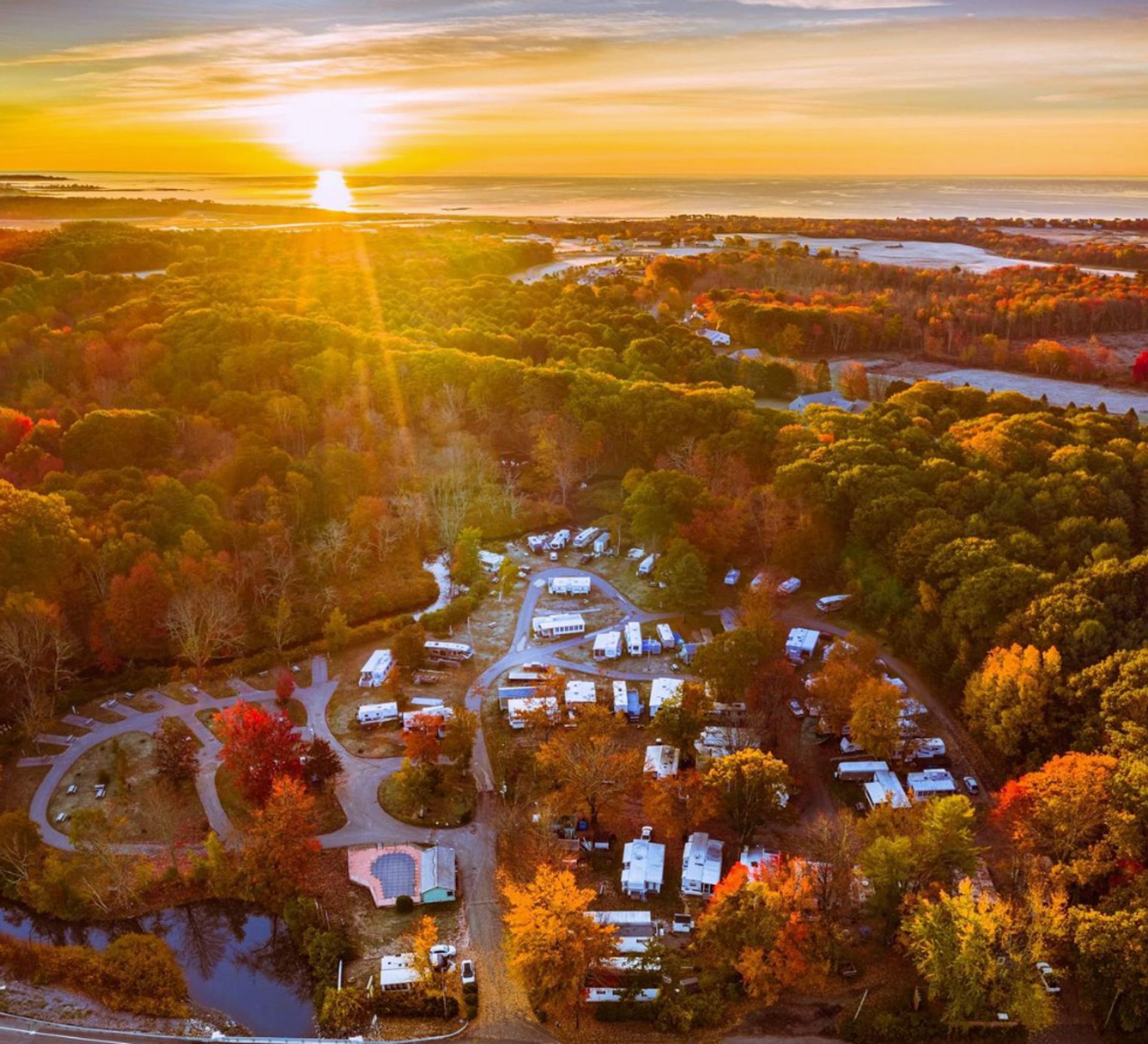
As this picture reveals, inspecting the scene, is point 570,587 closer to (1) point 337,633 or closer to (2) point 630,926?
(1) point 337,633

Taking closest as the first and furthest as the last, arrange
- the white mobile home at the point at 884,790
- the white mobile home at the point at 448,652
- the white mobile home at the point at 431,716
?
the white mobile home at the point at 884,790 → the white mobile home at the point at 431,716 → the white mobile home at the point at 448,652

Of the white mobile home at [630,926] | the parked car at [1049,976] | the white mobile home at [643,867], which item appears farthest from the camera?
the white mobile home at [643,867]

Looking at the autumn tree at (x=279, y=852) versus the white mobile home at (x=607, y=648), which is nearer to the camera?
the autumn tree at (x=279, y=852)

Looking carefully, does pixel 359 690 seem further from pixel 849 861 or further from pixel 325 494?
pixel 849 861

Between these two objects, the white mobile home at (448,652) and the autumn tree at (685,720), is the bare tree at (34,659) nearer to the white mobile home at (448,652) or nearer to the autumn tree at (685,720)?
the white mobile home at (448,652)

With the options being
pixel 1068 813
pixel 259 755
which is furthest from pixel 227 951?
pixel 1068 813

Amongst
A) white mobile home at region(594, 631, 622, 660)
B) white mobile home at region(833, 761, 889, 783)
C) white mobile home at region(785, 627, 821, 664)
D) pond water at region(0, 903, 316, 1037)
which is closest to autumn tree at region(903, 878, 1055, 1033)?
white mobile home at region(833, 761, 889, 783)

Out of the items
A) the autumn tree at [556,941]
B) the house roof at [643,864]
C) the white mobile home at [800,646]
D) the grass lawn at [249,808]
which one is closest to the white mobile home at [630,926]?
the house roof at [643,864]
